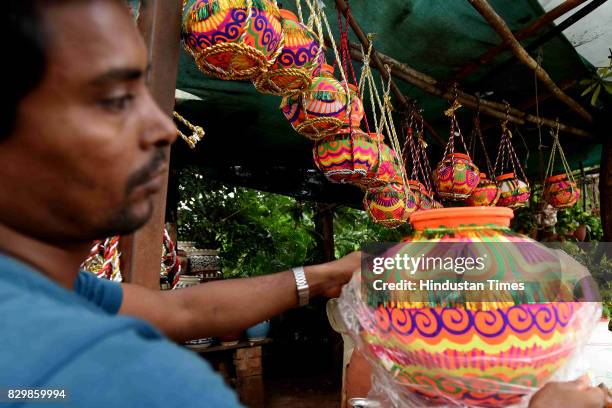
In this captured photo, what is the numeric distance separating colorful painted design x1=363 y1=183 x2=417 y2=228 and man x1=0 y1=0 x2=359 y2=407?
227 cm

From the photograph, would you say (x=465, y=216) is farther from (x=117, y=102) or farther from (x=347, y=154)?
(x=347, y=154)

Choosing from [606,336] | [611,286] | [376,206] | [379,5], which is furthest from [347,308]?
[611,286]

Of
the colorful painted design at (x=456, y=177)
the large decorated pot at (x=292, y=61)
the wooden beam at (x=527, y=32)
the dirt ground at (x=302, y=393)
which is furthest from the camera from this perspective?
the dirt ground at (x=302, y=393)

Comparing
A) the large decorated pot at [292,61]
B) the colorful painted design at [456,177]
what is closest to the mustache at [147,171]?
the large decorated pot at [292,61]

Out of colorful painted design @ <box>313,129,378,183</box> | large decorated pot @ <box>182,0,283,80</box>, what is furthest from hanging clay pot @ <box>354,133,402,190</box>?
large decorated pot @ <box>182,0,283,80</box>

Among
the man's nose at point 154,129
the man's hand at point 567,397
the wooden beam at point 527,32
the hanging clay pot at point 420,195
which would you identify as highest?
the wooden beam at point 527,32

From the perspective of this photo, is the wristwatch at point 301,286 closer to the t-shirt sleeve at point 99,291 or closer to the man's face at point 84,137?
the t-shirt sleeve at point 99,291

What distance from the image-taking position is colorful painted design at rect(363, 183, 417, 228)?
2787 millimetres

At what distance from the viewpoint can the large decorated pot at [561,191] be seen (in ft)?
13.1

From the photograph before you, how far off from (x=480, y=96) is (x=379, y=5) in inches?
62.5

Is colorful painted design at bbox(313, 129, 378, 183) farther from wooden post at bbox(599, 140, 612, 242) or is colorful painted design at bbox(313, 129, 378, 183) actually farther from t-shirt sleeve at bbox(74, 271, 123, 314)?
wooden post at bbox(599, 140, 612, 242)

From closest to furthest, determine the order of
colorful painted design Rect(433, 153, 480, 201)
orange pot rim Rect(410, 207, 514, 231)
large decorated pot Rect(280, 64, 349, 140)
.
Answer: orange pot rim Rect(410, 207, 514, 231) < large decorated pot Rect(280, 64, 349, 140) < colorful painted design Rect(433, 153, 480, 201)

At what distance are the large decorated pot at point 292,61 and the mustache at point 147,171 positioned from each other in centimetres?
104

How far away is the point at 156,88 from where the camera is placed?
136 cm
